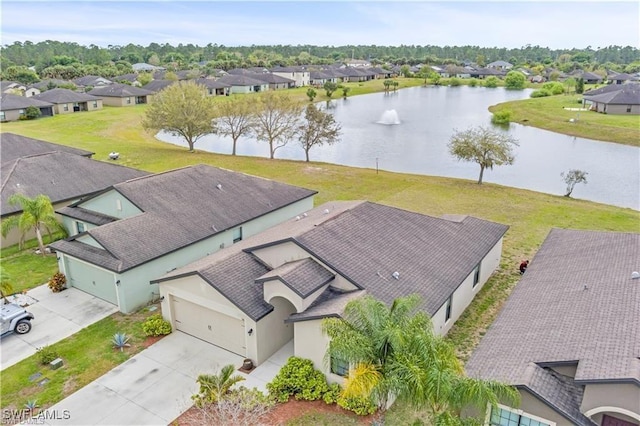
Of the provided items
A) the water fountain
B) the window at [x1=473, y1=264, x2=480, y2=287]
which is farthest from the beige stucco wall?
the water fountain

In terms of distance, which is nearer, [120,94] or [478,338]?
[478,338]

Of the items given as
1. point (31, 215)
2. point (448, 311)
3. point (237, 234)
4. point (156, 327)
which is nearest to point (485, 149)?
point (237, 234)

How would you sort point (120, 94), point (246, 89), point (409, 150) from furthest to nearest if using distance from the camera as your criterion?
point (246, 89), point (120, 94), point (409, 150)

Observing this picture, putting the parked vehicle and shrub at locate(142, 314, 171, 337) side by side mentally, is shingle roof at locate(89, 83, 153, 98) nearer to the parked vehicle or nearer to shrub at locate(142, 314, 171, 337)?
the parked vehicle

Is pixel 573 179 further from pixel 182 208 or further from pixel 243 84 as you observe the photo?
pixel 243 84

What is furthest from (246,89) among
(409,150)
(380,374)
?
(380,374)

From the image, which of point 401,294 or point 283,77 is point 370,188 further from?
point 283,77

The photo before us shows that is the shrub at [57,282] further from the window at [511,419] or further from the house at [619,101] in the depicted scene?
the house at [619,101]
